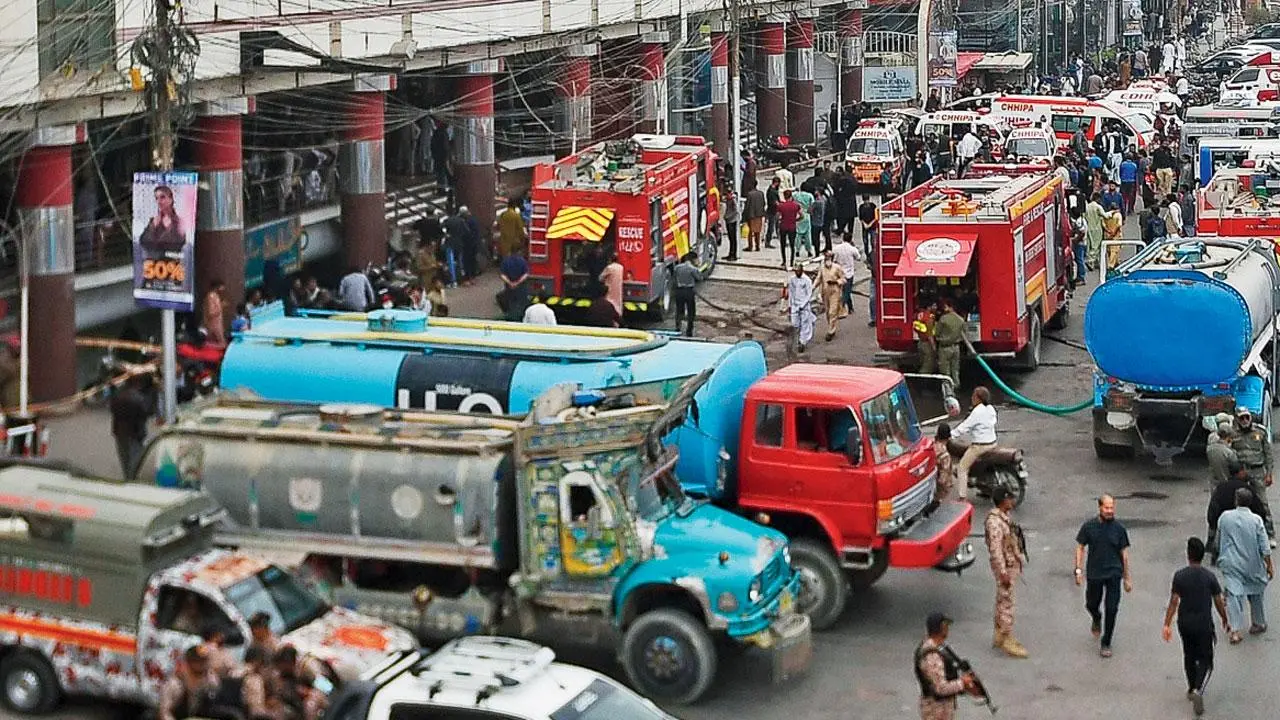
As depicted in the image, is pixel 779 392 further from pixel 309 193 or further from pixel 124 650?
pixel 309 193

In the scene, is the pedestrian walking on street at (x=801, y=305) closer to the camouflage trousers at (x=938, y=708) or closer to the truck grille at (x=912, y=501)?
the truck grille at (x=912, y=501)

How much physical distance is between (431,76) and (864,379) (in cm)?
2226

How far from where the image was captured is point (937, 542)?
1734 cm

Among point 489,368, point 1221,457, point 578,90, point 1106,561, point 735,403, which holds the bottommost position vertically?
Answer: point 1106,561

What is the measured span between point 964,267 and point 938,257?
0.41m

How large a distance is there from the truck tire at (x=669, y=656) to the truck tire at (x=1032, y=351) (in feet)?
43.4

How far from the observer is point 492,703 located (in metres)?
11.9

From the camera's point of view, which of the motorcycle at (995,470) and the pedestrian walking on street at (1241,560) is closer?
the pedestrian walking on street at (1241,560)

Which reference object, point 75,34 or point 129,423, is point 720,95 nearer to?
point 75,34

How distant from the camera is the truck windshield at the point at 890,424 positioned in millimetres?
17344

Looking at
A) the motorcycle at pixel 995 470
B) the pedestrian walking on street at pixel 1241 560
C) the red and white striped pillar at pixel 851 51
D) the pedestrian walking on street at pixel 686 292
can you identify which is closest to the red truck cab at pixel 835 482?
the pedestrian walking on street at pixel 1241 560

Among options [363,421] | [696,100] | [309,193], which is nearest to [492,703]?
[363,421]

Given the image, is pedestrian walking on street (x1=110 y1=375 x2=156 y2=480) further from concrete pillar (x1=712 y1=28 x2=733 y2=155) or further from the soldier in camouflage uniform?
concrete pillar (x1=712 y1=28 x2=733 y2=155)

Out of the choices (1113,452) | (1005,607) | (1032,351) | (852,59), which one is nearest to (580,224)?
(1032,351)
